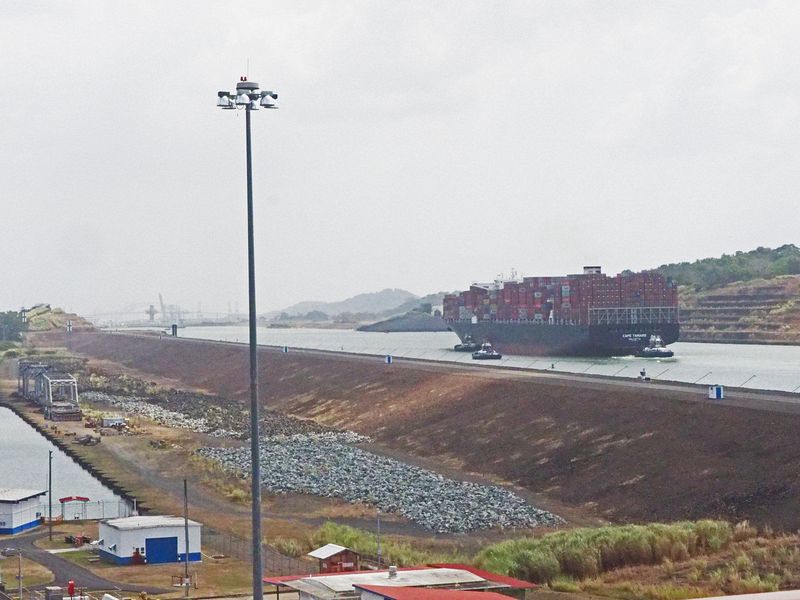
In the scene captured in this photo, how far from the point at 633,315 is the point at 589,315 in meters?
5.78

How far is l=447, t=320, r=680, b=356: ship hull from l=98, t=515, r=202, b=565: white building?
291 ft

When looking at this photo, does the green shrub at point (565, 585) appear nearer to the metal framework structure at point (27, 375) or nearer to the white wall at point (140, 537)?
the white wall at point (140, 537)

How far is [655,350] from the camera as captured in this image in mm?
113375

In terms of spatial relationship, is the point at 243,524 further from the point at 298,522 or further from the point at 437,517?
the point at 437,517

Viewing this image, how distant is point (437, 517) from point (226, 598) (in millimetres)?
13268

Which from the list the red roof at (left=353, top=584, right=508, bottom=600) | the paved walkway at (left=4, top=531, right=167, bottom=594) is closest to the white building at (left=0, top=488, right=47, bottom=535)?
the paved walkway at (left=4, top=531, right=167, bottom=594)

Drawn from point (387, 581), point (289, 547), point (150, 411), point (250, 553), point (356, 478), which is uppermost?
point (387, 581)

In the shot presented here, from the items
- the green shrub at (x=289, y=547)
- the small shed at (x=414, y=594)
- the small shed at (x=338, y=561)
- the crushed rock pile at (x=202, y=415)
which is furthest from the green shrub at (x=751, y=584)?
the crushed rock pile at (x=202, y=415)

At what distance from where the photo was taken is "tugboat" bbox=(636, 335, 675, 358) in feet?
371

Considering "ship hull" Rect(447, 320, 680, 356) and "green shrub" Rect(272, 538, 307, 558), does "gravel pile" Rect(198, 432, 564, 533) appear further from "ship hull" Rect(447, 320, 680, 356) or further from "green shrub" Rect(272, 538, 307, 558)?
"ship hull" Rect(447, 320, 680, 356)

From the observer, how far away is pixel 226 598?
26703 millimetres

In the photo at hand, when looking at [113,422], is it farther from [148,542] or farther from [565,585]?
→ [565,585]

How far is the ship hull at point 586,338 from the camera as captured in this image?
117750 millimetres

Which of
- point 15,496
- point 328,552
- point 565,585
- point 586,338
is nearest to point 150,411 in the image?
point 586,338
